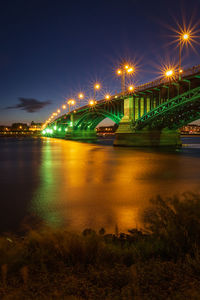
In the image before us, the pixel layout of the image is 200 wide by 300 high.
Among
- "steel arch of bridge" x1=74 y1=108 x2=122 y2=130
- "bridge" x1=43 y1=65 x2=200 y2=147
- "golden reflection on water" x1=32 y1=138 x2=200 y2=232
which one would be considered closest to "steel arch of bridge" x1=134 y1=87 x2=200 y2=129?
"bridge" x1=43 y1=65 x2=200 y2=147

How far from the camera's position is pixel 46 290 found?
2.89 meters

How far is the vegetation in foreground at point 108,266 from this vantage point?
2.78m

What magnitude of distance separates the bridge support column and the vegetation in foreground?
3756cm

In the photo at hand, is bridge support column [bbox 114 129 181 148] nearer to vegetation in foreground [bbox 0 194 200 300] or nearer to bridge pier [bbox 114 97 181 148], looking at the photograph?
bridge pier [bbox 114 97 181 148]

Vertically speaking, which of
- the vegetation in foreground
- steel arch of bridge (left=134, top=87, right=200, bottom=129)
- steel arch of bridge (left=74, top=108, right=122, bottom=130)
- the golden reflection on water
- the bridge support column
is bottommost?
the golden reflection on water

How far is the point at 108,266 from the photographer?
344cm

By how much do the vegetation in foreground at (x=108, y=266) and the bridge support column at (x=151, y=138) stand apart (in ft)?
123

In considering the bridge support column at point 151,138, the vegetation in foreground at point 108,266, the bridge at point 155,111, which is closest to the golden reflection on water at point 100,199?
the vegetation in foreground at point 108,266

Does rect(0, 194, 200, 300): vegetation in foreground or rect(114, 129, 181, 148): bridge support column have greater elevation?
rect(114, 129, 181, 148): bridge support column

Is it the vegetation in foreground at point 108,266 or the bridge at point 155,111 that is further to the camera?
the bridge at point 155,111

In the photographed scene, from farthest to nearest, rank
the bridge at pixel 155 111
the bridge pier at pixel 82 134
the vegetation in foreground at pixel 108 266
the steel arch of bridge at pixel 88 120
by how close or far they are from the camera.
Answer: the bridge pier at pixel 82 134
the steel arch of bridge at pixel 88 120
the bridge at pixel 155 111
the vegetation in foreground at pixel 108 266

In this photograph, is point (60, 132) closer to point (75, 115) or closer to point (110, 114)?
point (75, 115)

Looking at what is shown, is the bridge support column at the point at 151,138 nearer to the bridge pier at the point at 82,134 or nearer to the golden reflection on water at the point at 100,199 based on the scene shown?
the golden reflection on water at the point at 100,199

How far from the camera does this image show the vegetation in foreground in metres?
2.78
